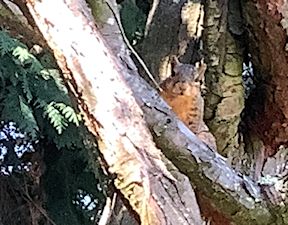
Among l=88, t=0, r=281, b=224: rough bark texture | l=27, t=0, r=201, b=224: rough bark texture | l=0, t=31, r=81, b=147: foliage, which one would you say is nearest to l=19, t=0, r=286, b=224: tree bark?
l=27, t=0, r=201, b=224: rough bark texture

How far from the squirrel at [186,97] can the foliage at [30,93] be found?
448 millimetres

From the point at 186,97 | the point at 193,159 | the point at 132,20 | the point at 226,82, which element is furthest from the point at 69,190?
the point at 193,159

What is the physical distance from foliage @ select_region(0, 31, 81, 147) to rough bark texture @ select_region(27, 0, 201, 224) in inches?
33.4

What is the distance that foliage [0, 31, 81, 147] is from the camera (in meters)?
1.55

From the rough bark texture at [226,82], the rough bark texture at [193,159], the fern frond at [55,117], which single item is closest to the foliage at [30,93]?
the fern frond at [55,117]

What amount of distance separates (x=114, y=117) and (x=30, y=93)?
0.95 metres

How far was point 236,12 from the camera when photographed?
1294mm

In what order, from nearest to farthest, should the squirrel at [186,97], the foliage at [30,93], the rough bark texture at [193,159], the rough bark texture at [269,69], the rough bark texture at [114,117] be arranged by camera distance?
the rough bark texture at [114,117] → the rough bark texture at [193,159] → the squirrel at [186,97] → the rough bark texture at [269,69] → the foliage at [30,93]

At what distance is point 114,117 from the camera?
0.64 m

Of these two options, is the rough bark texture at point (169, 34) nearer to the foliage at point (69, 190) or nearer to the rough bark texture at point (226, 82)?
the rough bark texture at point (226, 82)

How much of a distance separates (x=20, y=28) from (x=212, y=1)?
1.28 ft

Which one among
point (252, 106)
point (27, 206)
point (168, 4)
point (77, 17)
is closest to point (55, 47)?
point (77, 17)

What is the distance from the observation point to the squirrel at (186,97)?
1.11m

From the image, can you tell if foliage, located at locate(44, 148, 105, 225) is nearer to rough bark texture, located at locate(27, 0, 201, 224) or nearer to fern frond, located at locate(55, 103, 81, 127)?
fern frond, located at locate(55, 103, 81, 127)
